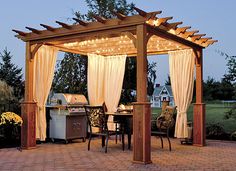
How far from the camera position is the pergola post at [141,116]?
5.71m

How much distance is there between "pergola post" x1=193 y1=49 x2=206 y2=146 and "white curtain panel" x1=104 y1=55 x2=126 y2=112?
7.07ft

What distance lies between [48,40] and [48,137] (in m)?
2.72

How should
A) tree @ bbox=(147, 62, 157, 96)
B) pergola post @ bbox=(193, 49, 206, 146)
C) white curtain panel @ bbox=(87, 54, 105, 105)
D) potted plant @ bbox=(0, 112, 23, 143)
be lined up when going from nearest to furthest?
1. potted plant @ bbox=(0, 112, 23, 143)
2. pergola post @ bbox=(193, 49, 206, 146)
3. white curtain panel @ bbox=(87, 54, 105, 105)
4. tree @ bbox=(147, 62, 157, 96)

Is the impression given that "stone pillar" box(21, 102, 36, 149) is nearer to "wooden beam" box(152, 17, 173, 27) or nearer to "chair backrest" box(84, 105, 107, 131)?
"chair backrest" box(84, 105, 107, 131)

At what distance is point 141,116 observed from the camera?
5.72 meters

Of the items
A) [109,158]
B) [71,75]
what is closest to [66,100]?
[109,158]

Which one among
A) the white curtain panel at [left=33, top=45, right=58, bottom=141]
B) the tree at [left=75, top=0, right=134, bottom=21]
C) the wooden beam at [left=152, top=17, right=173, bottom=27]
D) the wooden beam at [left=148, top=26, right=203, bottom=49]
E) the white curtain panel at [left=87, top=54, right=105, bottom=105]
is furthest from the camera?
the tree at [left=75, top=0, right=134, bottom=21]

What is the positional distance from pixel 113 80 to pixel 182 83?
2071 mm

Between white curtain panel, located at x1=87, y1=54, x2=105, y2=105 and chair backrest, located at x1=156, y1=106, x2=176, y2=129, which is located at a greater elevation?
white curtain panel, located at x1=87, y1=54, x2=105, y2=105

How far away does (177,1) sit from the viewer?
52.1ft

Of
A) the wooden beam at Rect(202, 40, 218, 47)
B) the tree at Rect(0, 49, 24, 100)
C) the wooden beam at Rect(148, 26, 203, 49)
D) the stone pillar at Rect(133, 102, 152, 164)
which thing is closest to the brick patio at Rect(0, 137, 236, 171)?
the stone pillar at Rect(133, 102, 152, 164)

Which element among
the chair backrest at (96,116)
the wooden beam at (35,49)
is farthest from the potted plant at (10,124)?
the chair backrest at (96,116)

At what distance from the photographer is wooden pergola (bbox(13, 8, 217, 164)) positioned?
576 centimetres

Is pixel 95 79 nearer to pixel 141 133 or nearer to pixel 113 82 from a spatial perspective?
pixel 113 82
